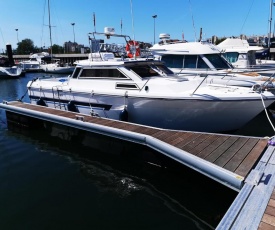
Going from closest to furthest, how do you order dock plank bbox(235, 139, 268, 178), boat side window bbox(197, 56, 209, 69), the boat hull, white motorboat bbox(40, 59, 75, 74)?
dock plank bbox(235, 139, 268, 178) < the boat hull < boat side window bbox(197, 56, 209, 69) < white motorboat bbox(40, 59, 75, 74)

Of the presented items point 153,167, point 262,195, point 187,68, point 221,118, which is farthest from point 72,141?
point 187,68

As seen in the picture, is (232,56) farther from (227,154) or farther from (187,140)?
(227,154)

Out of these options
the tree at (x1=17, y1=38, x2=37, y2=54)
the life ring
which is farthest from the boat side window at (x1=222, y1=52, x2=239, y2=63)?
the tree at (x1=17, y1=38, x2=37, y2=54)

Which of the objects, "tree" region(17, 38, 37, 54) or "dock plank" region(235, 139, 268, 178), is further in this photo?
"tree" region(17, 38, 37, 54)

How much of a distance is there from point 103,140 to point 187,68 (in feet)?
23.2

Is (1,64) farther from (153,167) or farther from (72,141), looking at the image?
(153,167)

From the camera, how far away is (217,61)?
42.4 ft

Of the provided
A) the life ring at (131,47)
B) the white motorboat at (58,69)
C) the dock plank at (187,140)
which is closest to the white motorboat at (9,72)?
the white motorboat at (58,69)

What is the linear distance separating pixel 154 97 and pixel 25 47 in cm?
9529

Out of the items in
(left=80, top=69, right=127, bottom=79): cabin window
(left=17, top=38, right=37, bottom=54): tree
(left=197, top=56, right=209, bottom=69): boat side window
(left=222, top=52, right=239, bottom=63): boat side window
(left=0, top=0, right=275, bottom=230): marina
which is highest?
(left=17, top=38, right=37, bottom=54): tree

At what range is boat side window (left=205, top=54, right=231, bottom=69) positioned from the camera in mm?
12797

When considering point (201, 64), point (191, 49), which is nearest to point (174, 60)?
point (191, 49)

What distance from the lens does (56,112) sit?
921 cm

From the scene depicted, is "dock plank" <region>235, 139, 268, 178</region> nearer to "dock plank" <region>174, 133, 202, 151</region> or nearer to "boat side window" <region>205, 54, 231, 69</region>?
"dock plank" <region>174, 133, 202, 151</region>
